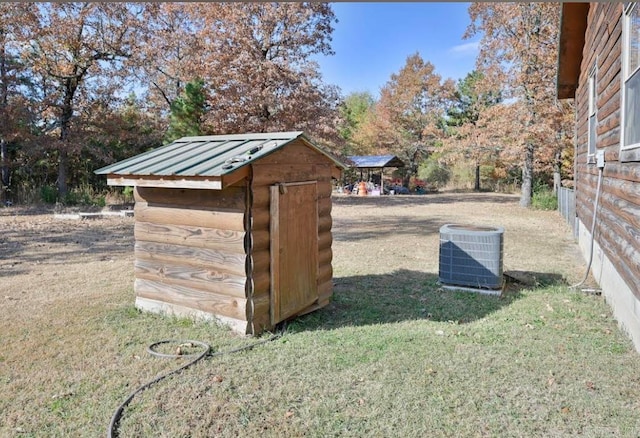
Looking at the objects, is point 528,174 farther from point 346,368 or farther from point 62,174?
point 62,174

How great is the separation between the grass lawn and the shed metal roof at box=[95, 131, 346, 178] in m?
1.48

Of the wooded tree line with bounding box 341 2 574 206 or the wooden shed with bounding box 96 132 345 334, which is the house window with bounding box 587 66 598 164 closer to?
the wooden shed with bounding box 96 132 345 334

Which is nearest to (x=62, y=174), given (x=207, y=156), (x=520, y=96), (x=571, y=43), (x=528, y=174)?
(x=207, y=156)

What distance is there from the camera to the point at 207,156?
174 inches

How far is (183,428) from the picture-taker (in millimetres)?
2715

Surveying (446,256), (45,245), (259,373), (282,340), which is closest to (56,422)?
(259,373)

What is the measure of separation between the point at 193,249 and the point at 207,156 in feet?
2.97

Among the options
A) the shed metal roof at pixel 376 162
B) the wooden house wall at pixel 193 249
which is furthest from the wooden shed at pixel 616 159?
the shed metal roof at pixel 376 162

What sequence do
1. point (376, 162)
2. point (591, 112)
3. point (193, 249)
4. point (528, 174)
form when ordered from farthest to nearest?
point (376, 162)
point (528, 174)
point (591, 112)
point (193, 249)

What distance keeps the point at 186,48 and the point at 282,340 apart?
740 inches

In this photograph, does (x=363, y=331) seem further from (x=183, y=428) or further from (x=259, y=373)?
(x=183, y=428)

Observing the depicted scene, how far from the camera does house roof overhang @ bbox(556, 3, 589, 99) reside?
8509mm

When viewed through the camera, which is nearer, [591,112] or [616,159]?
[616,159]

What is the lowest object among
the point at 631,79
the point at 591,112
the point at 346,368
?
the point at 346,368
